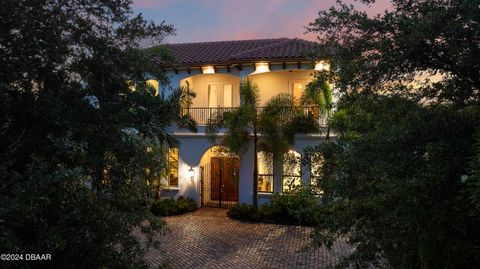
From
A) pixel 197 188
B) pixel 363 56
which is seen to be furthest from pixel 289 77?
pixel 363 56

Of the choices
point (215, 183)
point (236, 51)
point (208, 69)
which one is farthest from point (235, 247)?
point (236, 51)

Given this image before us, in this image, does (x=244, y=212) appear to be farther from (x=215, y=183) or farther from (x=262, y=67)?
(x=262, y=67)

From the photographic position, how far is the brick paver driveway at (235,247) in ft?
37.7

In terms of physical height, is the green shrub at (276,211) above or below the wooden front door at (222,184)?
below

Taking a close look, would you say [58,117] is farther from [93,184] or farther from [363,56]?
[363,56]

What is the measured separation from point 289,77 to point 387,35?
14.7 meters

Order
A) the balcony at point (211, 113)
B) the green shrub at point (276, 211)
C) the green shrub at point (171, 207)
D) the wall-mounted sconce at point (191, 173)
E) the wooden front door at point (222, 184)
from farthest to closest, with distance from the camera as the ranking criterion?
the wooden front door at point (222, 184) < the wall-mounted sconce at point (191, 173) < the green shrub at point (171, 207) < the balcony at point (211, 113) < the green shrub at point (276, 211)

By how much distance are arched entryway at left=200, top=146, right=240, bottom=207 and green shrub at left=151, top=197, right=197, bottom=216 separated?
1.55 m

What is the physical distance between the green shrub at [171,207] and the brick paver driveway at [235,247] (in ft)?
2.14

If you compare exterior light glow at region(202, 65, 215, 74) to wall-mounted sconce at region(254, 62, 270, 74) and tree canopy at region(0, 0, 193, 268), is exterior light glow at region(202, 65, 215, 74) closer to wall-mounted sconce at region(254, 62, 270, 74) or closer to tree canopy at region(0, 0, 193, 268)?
wall-mounted sconce at region(254, 62, 270, 74)

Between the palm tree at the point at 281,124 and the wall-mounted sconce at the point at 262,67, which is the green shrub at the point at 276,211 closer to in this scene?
the palm tree at the point at 281,124

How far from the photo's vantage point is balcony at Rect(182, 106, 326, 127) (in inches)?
703

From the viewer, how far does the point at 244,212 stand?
56.4 feet

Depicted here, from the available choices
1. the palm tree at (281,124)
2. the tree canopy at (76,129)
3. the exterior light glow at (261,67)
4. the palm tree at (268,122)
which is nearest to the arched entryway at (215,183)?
the palm tree at (268,122)
